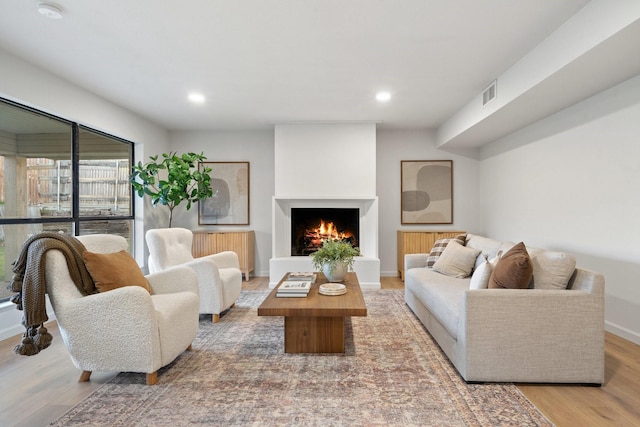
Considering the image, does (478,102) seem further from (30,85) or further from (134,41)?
(30,85)

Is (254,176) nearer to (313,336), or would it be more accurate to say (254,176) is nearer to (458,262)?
(458,262)

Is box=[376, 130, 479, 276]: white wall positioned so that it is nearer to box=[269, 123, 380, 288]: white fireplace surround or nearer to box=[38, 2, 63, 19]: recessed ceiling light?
box=[269, 123, 380, 288]: white fireplace surround

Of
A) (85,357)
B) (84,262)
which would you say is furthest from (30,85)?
(85,357)

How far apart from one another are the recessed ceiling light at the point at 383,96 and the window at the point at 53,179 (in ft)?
11.2

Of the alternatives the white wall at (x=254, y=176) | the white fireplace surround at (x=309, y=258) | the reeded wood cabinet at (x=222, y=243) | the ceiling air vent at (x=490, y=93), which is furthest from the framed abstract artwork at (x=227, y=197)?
the ceiling air vent at (x=490, y=93)

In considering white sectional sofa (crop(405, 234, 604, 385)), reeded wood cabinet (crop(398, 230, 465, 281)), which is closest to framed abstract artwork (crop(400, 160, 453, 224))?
reeded wood cabinet (crop(398, 230, 465, 281))

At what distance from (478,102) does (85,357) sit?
4312 millimetres

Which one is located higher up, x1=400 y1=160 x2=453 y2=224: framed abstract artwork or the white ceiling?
the white ceiling

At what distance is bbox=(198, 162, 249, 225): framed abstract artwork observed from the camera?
5672mm

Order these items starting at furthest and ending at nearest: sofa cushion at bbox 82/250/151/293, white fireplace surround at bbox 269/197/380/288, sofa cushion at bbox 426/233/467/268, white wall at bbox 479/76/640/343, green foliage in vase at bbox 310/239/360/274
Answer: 1. white fireplace surround at bbox 269/197/380/288
2. sofa cushion at bbox 426/233/467/268
3. green foliage in vase at bbox 310/239/360/274
4. white wall at bbox 479/76/640/343
5. sofa cushion at bbox 82/250/151/293

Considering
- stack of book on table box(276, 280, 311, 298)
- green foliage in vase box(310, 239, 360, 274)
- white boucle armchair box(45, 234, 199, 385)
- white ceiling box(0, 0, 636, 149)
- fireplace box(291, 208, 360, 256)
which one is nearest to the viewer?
white boucle armchair box(45, 234, 199, 385)

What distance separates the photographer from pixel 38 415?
5.92 feet

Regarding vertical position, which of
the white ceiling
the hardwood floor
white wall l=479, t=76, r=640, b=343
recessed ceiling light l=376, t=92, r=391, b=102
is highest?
recessed ceiling light l=376, t=92, r=391, b=102

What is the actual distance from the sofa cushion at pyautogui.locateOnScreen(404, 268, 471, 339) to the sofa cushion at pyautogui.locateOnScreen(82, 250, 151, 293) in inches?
84.3
